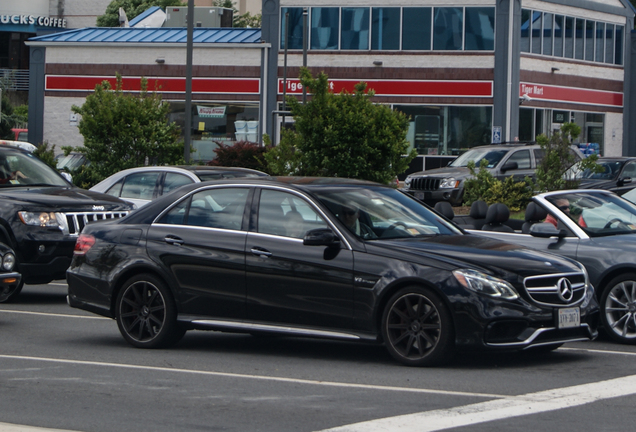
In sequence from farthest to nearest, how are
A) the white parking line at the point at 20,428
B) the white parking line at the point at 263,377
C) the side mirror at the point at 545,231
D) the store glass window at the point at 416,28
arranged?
the store glass window at the point at 416,28
the side mirror at the point at 545,231
the white parking line at the point at 263,377
the white parking line at the point at 20,428

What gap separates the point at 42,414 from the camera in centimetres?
652

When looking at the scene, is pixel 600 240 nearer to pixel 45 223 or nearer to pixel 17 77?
pixel 45 223

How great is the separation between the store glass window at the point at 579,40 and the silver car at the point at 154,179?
98.1 feet

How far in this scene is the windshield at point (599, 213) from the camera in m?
10.2

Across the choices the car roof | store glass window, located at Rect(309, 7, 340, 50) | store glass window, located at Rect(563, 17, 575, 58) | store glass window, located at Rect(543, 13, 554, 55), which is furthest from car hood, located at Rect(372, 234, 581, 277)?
store glass window, located at Rect(563, 17, 575, 58)

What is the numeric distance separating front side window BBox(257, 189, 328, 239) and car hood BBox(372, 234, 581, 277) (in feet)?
2.12

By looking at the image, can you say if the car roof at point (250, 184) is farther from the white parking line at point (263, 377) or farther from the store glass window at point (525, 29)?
the store glass window at point (525, 29)

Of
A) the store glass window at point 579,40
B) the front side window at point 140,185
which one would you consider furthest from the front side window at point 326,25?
the front side window at point 140,185

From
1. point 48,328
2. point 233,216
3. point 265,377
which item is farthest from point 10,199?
point 265,377

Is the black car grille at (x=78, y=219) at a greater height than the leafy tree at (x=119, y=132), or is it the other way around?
the leafy tree at (x=119, y=132)

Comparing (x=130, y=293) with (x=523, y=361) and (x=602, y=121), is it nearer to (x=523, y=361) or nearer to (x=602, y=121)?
(x=523, y=361)

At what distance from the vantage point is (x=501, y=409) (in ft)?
21.4

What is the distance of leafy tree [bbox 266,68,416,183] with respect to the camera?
17.7 meters

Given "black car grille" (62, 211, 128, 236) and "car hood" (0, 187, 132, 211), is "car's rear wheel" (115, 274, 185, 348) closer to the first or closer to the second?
"black car grille" (62, 211, 128, 236)
